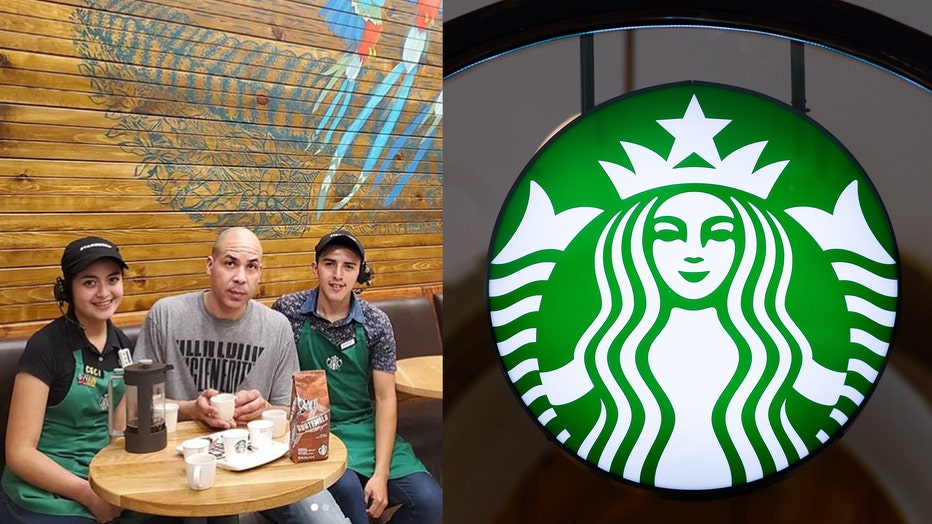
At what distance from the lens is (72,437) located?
1.30 m

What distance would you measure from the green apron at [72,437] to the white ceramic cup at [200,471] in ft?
0.52

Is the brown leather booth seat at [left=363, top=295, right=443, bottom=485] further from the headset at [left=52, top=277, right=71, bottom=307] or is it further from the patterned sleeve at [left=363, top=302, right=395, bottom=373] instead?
the headset at [left=52, top=277, right=71, bottom=307]

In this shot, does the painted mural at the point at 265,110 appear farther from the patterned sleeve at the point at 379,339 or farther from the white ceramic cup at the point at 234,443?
the white ceramic cup at the point at 234,443

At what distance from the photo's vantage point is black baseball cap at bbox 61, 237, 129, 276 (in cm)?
130

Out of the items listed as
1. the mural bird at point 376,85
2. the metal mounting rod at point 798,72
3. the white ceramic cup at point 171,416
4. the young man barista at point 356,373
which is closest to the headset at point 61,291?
the white ceramic cup at point 171,416

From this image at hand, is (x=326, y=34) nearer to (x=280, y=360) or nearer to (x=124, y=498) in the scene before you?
(x=280, y=360)

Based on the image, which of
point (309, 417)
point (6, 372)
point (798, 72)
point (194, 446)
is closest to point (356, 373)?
point (309, 417)

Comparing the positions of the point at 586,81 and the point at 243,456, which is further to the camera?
the point at 586,81

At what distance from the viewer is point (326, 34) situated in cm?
156

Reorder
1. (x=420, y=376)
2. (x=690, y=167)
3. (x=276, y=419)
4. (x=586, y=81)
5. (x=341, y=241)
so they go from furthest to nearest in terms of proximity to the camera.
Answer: (x=586, y=81)
(x=690, y=167)
(x=420, y=376)
(x=341, y=241)
(x=276, y=419)

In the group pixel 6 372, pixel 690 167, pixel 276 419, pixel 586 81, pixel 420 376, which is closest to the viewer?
pixel 6 372

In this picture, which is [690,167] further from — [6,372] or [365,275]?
[6,372]

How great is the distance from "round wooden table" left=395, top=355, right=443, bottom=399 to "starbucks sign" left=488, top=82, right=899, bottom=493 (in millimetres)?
437

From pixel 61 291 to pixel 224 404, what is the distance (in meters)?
0.37
